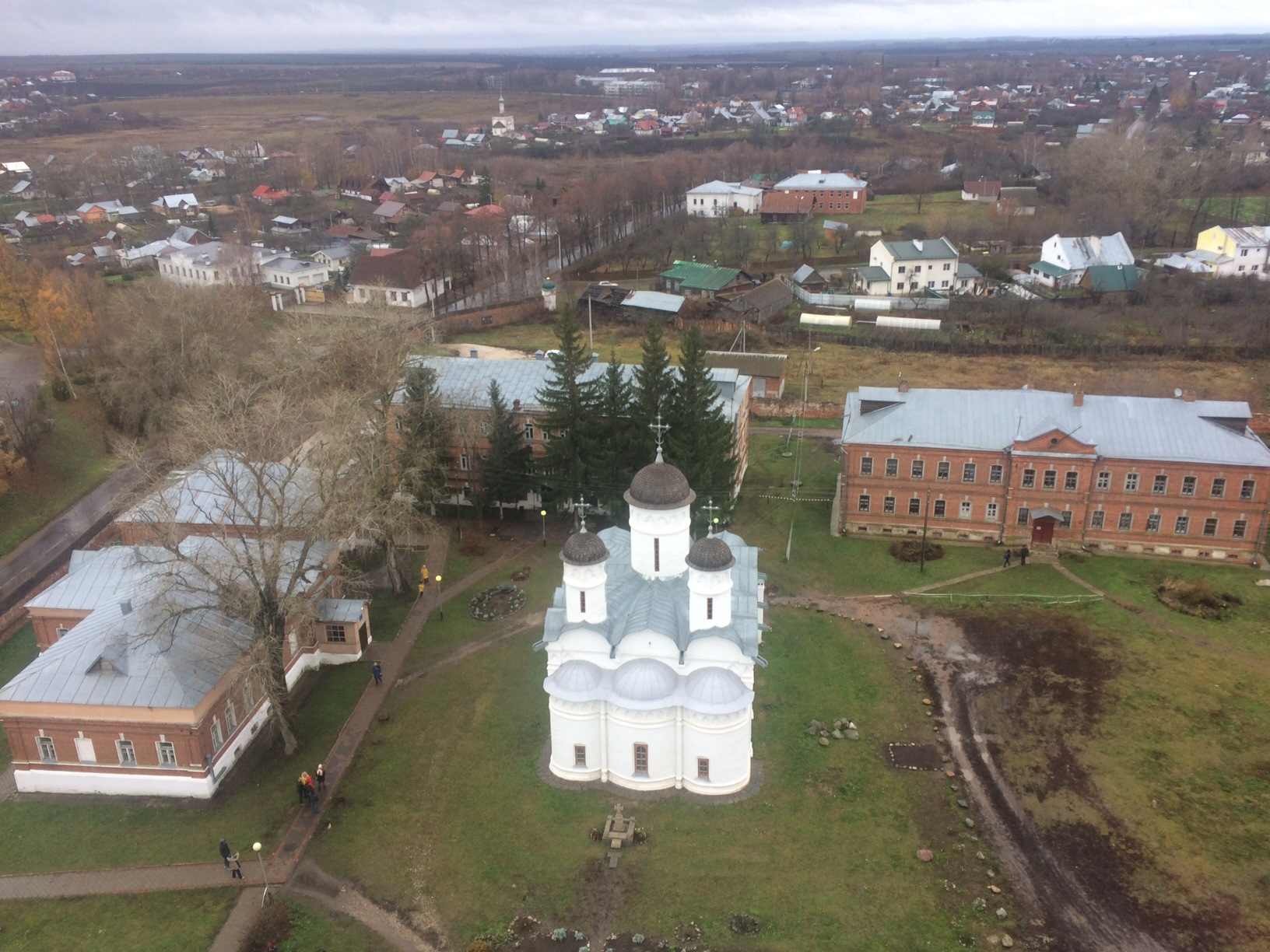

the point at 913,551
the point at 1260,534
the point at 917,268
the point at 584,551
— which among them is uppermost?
the point at 584,551

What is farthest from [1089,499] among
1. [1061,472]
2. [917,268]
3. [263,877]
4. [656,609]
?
[917,268]

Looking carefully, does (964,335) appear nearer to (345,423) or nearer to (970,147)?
(345,423)

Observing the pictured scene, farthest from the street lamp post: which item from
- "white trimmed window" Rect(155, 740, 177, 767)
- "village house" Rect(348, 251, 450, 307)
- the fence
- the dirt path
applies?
the fence

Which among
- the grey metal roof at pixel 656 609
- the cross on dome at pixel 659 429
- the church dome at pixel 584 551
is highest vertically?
the cross on dome at pixel 659 429

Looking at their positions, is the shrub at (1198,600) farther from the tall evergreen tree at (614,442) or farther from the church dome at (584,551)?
the church dome at (584,551)

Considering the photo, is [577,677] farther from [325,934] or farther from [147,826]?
[147,826]

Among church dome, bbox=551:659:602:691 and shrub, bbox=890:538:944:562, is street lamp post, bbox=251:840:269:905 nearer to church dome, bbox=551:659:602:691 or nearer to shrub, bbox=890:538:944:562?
church dome, bbox=551:659:602:691

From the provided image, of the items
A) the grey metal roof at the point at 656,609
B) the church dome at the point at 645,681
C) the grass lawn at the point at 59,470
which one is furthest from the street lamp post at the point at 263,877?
the grass lawn at the point at 59,470
